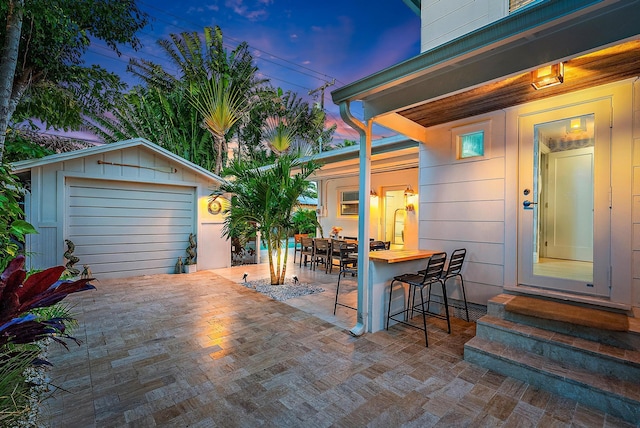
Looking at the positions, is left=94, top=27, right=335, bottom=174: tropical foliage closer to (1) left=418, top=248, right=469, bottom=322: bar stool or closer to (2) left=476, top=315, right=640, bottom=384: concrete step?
(1) left=418, top=248, right=469, bottom=322: bar stool

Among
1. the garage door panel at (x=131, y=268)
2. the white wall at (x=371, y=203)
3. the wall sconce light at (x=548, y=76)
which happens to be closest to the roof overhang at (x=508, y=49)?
the wall sconce light at (x=548, y=76)

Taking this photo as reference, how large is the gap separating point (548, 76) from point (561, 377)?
264cm

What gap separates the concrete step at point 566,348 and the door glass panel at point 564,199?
2.80ft

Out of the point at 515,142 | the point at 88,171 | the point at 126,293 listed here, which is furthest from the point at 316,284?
the point at 88,171

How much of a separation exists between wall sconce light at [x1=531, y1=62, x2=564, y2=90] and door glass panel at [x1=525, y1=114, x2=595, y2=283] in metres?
0.74

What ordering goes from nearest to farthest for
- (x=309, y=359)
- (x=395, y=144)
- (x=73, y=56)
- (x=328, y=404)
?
1. (x=328, y=404)
2. (x=309, y=359)
3. (x=73, y=56)
4. (x=395, y=144)

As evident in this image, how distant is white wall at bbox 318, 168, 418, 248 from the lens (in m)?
7.42

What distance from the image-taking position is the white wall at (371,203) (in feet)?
24.3

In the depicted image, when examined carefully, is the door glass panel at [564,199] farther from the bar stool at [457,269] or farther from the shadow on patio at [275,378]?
the shadow on patio at [275,378]

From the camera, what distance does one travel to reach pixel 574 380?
215 centimetres

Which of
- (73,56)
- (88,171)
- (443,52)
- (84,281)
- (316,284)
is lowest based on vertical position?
(316,284)

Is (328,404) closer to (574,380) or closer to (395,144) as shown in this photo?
(574,380)

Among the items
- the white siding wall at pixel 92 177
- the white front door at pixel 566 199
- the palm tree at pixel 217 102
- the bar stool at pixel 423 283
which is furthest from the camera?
the palm tree at pixel 217 102

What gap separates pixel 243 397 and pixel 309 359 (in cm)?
76
